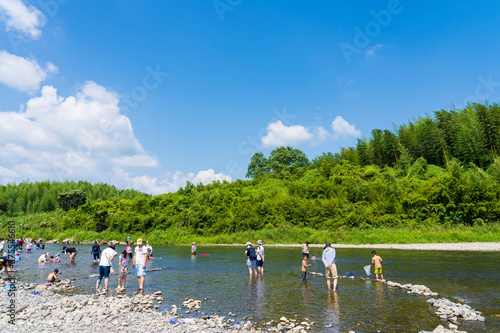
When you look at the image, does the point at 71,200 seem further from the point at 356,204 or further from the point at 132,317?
the point at 132,317

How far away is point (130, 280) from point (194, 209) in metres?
41.3

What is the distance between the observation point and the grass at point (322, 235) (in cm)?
3622

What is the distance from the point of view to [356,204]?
48.2m

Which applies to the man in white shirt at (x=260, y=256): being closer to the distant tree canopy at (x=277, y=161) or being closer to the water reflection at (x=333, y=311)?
the water reflection at (x=333, y=311)

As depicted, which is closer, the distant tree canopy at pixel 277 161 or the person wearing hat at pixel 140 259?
the person wearing hat at pixel 140 259

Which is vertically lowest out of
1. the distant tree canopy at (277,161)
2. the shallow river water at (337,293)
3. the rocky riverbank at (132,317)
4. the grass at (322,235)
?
the shallow river water at (337,293)

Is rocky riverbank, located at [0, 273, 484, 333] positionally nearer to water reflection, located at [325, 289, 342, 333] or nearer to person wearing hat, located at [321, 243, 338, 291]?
water reflection, located at [325, 289, 342, 333]

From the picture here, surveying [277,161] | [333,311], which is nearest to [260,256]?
[333,311]

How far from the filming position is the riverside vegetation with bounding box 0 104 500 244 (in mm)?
39625

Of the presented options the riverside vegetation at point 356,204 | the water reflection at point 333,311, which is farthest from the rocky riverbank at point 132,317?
the riverside vegetation at point 356,204

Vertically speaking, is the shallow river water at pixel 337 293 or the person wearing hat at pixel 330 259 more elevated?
the person wearing hat at pixel 330 259

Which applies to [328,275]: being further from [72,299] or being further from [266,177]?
[266,177]

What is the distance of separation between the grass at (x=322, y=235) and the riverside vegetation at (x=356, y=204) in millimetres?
152

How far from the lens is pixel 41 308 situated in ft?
34.0
